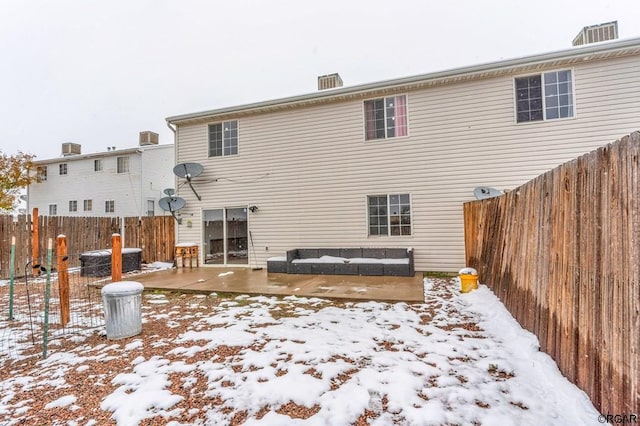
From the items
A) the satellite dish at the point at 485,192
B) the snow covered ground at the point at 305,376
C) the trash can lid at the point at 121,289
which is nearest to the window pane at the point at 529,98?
the satellite dish at the point at 485,192

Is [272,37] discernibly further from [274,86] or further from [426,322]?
[426,322]

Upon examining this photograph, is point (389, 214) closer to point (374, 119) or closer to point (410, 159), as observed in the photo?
point (410, 159)

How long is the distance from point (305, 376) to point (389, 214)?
6.16 meters

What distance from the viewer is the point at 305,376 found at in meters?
2.79

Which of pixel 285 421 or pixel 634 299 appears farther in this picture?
pixel 285 421

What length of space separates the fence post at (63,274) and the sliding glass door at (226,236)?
5430 millimetres

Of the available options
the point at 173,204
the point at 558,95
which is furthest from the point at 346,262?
the point at 558,95

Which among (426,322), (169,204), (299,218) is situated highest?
(169,204)

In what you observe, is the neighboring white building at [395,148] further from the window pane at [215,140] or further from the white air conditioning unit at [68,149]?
the white air conditioning unit at [68,149]

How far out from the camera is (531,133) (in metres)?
7.29

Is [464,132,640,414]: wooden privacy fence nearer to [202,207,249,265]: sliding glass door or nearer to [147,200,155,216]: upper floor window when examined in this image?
[202,207,249,265]: sliding glass door

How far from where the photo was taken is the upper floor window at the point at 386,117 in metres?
8.31

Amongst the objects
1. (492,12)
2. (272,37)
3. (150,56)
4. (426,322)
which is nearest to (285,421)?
(426,322)

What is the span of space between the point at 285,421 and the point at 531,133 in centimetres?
823
